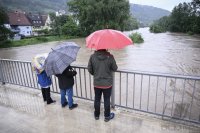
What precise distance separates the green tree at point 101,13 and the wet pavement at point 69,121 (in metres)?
30.6

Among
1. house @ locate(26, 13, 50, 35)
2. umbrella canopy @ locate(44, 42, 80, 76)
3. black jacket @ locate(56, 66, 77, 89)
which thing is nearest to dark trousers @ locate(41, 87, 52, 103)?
black jacket @ locate(56, 66, 77, 89)

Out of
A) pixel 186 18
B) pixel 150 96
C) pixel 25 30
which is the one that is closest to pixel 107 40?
pixel 150 96

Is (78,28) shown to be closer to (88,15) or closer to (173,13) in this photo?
(88,15)

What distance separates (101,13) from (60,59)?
3255 cm

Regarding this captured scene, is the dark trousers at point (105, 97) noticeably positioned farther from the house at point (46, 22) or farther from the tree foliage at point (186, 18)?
the house at point (46, 22)

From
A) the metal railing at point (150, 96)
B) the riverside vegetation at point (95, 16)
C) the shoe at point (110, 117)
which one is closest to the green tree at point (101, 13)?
the riverside vegetation at point (95, 16)

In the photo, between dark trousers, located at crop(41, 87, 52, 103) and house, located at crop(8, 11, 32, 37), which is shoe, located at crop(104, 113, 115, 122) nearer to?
dark trousers, located at crop(41, 87, 52, 103)

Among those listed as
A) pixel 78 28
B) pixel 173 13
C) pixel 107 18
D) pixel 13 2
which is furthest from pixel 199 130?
pixel 13 2

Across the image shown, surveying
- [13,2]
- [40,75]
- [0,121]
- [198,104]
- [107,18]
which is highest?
[13,2]

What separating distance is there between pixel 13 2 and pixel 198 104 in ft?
547

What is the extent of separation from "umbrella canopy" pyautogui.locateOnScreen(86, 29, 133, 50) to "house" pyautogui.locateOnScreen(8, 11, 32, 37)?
5520cm

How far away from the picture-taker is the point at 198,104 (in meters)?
6.04

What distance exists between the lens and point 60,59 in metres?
3.33

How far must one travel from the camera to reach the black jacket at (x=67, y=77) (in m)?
3.53
